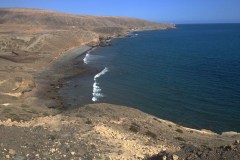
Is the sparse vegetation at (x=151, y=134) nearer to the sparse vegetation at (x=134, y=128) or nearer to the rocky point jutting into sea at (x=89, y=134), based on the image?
the rocky point jutting into sea at (x=89, y=134)

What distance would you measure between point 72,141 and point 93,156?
256 centimetres

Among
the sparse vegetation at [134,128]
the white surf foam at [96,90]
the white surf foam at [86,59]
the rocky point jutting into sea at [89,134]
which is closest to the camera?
the rocky point jutting into sea at [89,134]

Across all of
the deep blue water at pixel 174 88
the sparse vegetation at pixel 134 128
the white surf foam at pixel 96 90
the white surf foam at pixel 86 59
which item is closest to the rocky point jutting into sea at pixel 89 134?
the sparse vegetation at pixel 134 128

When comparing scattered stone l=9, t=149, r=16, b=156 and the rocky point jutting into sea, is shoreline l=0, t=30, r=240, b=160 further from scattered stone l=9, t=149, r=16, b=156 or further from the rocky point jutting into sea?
scattered stone l=9, t=149, r=16, b=156

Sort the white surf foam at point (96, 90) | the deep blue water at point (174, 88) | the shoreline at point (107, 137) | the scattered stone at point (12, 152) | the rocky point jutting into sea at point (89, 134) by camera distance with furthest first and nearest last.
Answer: the white surf foam at point (96, 90)
the deep blue water at point (174, 88)
the shoreline at point (107, 137)
the rocky point jutting into sea at point (89, 134)
the scattered stone at point (12, 152)

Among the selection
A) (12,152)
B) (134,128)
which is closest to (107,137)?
(134,128)

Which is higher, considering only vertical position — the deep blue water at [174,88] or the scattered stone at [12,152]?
the scattered stone at [12,152]

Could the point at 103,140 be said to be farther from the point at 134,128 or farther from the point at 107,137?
the point at 134,128

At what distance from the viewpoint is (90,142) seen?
22.8 metres

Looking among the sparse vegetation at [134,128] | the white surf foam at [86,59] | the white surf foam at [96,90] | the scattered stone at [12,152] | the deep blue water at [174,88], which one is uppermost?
the scattered stone at [12,152]

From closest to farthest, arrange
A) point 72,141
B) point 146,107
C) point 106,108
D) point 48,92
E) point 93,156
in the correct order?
1. point 93,156
2. point 72,141
3. point 106,108
4. point 146,107
5. point 48,92

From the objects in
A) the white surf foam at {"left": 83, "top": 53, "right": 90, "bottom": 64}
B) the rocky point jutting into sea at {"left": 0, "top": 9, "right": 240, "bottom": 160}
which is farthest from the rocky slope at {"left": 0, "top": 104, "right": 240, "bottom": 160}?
the white surf foam at {"left": 83, "top": 53, "right": 90, "bottom": 64}

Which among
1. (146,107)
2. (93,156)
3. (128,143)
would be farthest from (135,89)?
(93,156)

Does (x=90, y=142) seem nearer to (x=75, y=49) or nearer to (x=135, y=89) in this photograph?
(x=135, y=89)
